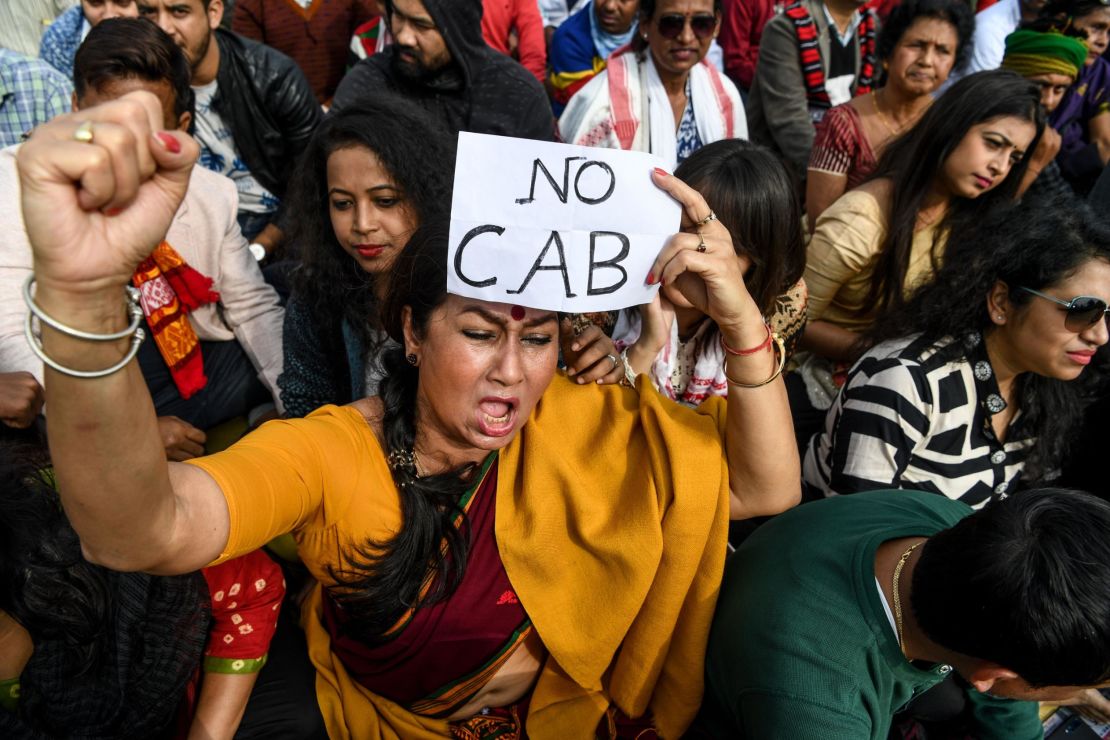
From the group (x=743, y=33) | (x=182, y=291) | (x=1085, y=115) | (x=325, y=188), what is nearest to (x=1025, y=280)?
(x=325, y=188)

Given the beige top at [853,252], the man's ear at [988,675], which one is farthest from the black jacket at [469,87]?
the man's ear at [988,675]

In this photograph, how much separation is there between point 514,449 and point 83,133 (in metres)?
1.16

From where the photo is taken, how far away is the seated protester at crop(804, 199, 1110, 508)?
2252 millimetres

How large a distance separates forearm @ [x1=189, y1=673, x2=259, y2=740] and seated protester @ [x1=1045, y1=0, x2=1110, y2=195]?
5173 mm

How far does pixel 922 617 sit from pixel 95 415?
4.81 ft

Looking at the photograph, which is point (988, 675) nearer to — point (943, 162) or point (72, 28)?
point (943, 162)

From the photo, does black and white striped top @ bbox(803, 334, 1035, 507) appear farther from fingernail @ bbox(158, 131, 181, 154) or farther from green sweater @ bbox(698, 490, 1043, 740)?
fingernail @ bbox(158, 131, 181, 154)

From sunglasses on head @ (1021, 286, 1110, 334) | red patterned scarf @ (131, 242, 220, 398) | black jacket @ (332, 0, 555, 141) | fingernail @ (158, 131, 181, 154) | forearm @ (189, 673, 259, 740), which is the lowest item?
forearm @ (189, 673, 259, 740)

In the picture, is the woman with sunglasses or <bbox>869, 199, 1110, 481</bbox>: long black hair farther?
the woman with sunglasses

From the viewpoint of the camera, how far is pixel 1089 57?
4.67 m

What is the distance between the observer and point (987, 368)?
7.80 feet

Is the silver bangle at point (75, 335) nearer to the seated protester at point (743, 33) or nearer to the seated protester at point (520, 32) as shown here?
the seated protester at point (520, 32)

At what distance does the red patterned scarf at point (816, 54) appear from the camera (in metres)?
4.18

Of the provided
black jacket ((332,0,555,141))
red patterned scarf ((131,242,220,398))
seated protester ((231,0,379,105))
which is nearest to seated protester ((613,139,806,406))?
black jacket ((332,0,555,141))
